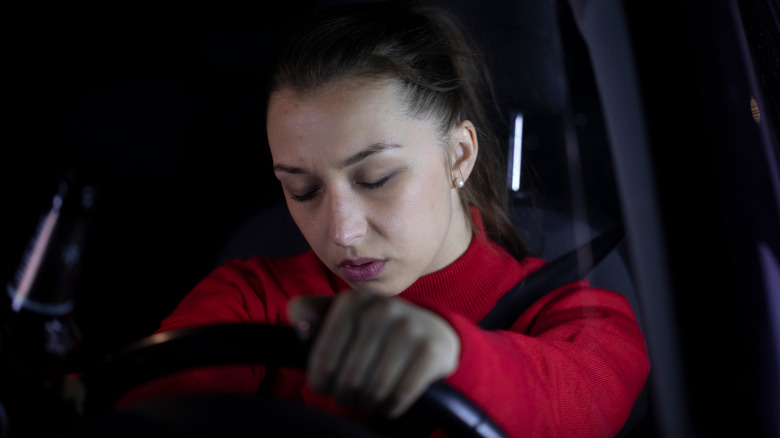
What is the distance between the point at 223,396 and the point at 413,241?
323 mm

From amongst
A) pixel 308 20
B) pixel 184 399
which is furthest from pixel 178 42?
pixel 184 399

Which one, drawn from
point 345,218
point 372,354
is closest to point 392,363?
point 372,354

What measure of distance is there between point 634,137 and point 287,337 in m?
0.34

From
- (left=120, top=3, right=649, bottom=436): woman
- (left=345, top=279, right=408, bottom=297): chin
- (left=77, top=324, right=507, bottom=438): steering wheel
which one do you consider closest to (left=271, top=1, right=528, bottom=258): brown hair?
(left=120, top=3, right=649, bottom=436): woman

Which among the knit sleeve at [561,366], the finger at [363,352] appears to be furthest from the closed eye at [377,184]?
the finger at [363,352]

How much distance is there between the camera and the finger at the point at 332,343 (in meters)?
0.40

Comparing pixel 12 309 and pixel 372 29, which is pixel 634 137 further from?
pixel 12 309

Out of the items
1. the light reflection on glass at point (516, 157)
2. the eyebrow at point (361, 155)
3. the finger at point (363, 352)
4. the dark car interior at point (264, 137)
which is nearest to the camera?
the finger at point (363, 352)

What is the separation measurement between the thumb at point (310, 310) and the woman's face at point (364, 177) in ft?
0.82

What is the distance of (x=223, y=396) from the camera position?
0.52m

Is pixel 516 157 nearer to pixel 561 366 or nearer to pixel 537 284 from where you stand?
pixel 537 284

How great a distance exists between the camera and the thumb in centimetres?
45

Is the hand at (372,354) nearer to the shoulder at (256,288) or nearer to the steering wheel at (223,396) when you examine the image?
the steering wheel at (223,396)

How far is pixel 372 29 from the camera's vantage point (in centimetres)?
82
